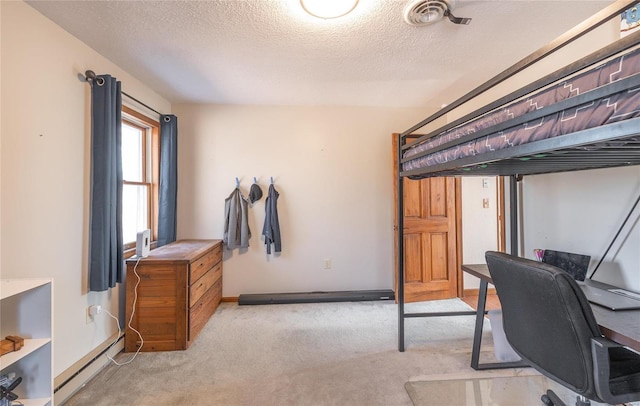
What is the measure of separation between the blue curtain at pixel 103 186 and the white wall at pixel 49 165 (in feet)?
0.22

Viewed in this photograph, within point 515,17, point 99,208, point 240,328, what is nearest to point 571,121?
point 515,17

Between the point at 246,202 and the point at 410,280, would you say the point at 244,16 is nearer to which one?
the point at 246,202

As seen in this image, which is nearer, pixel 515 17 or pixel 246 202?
pixel 515 17

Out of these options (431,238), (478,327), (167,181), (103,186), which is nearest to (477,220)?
(431,238)

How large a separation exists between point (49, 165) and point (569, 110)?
2589 mm

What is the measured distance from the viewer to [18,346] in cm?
121

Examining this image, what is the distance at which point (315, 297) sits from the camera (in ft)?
10.3

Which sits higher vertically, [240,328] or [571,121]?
[571,121]

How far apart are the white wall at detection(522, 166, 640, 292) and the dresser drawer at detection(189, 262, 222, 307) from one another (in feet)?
9.63

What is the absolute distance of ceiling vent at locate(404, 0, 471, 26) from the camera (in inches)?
59.9

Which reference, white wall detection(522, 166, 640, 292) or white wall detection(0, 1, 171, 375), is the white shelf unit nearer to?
white wall detection(0, 1, 171, 375)

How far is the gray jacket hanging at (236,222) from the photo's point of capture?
312 centimetres

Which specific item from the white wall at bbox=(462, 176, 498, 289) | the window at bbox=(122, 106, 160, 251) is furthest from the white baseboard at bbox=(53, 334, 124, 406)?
the white wall at bbox=(462, 176, 498, 289)

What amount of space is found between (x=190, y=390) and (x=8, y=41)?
2282 mm
